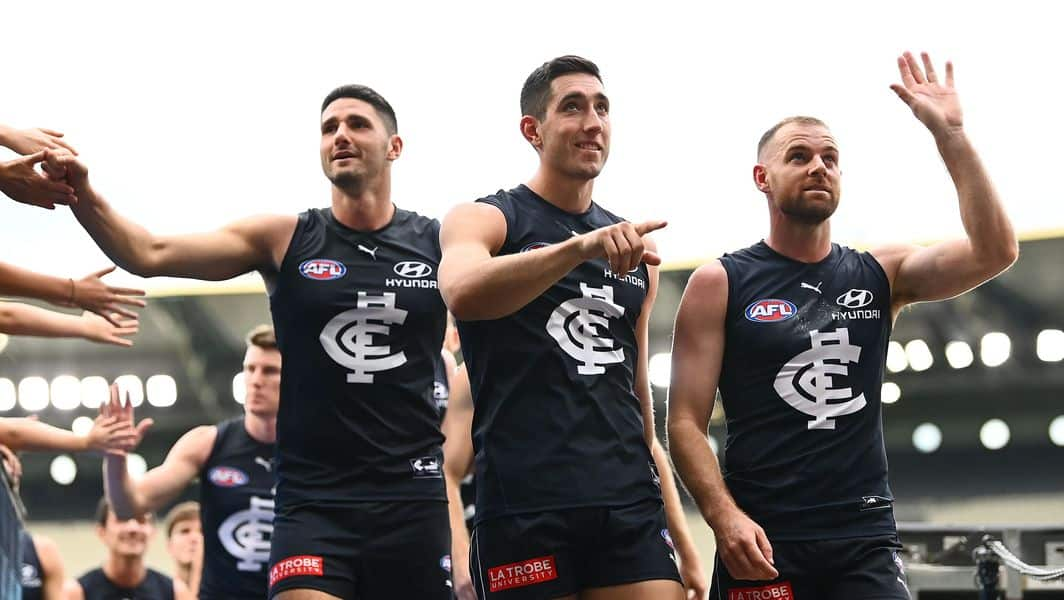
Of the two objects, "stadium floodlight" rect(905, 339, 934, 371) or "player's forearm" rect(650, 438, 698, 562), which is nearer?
"player's forearm" rect(650, 438, 698, 562)

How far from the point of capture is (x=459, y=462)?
5812 millimetres

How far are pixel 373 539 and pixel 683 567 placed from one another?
1109 mm

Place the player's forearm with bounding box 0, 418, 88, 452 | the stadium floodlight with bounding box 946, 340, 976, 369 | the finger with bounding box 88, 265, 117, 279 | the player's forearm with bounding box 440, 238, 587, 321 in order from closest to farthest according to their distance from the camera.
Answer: the player's forearm with bounding box 440, 238, 587, 321, the finger with bounding box 88, 265, 117, 279, the player's forearm with bounding box 0, 418, 88, 452, the stadium floodlight with bounding box 946, 340, 976, 369

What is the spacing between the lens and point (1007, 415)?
71.5 feet

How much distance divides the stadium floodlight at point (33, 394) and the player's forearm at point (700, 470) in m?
A: 22.4

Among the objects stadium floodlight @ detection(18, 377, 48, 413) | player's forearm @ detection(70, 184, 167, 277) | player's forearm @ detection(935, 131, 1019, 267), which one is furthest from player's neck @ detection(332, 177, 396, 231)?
stadium floodlight @ detection(18, 377, 48, 413)

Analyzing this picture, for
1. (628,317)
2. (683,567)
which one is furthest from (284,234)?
(683,567)

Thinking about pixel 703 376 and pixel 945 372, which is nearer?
pixel 703 376

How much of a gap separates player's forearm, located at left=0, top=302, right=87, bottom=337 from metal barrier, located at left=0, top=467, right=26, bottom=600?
117 centimetres

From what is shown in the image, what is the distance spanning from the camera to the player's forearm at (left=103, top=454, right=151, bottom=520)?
759 centimetres

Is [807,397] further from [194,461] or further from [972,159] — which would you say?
[194,461]

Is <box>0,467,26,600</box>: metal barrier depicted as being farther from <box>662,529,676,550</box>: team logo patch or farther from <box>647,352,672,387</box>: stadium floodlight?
<box>647,352,672,387</box>: stadium floodlight

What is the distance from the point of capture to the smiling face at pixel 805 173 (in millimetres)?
4512

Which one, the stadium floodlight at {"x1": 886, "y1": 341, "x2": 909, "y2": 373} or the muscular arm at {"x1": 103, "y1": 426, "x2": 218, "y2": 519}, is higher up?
the stadium floodlight at {"x1": 886, "y1": 341, "x2": 909, "y2": 373}
